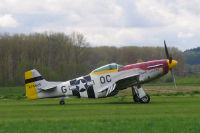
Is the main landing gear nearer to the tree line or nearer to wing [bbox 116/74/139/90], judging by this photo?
wing [bbox 116/74/139/90]

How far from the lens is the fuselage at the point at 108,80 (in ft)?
87.5

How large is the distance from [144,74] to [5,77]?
51.7 meters

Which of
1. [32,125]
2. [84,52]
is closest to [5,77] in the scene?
[84,52]

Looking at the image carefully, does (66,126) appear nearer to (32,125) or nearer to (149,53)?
(32,125)

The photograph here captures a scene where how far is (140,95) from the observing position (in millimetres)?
26078

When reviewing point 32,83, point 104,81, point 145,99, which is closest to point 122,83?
point 104,81

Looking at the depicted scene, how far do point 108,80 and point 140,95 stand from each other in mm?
2173

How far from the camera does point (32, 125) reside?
14.4m

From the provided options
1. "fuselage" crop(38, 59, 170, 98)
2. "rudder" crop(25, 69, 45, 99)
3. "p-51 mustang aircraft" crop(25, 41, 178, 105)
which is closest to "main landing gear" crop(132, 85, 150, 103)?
"p-51 mustang aircraft" crop(25, 41, 178, 105)

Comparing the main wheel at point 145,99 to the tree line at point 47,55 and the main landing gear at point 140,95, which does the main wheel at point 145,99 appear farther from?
the tree line at point 47,55

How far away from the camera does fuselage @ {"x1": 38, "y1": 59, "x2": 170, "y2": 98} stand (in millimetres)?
26656

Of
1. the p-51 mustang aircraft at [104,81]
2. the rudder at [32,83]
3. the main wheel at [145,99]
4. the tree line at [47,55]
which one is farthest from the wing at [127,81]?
the tree line at [47,55]

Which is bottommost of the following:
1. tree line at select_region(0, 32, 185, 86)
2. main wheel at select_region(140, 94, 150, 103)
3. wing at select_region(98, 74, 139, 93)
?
main wheel at select_region(140, 94, 150, 103)

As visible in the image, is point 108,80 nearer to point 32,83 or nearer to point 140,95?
point 140,95
